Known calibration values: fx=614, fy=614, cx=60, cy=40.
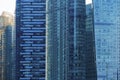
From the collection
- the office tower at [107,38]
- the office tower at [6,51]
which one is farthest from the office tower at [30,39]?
the office tower at [107,38]

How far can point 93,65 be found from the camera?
5153 cm

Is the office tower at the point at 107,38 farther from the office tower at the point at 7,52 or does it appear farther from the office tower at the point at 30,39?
the office tower at the point at 7,52

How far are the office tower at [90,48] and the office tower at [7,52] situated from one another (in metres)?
26.2

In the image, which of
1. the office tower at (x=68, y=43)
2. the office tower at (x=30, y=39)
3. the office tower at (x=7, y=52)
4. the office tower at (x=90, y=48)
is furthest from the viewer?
the office tower at (x=7, y=52)

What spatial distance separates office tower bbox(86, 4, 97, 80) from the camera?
5150cm

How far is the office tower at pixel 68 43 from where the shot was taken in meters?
52.6

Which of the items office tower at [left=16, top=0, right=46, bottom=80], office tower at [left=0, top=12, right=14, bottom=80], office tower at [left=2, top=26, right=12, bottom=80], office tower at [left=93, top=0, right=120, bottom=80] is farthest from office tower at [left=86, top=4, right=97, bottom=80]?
office tower at [left=2, top=26, right=12, bottom=80]

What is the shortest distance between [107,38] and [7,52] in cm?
3270

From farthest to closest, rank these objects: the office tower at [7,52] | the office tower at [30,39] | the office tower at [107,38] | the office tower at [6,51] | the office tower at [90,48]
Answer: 1. the office tower at [6,51]
2. the office tower at [7,52]
3. the office tower at [30,39]
4. the office tower at [90,48]
5. the office tower at [107,38]

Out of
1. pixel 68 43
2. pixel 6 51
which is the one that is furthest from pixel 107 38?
pixel 6 51

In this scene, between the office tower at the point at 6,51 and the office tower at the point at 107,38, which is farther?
the office tower at the point at 6,51

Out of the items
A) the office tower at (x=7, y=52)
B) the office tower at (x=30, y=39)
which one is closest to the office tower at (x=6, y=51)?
the office tower at (x=7, y=52)

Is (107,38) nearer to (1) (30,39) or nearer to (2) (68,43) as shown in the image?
(2) (68,43)

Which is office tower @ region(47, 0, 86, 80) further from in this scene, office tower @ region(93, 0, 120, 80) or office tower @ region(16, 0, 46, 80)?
office tower @ region(16, 0, 46, 80)
